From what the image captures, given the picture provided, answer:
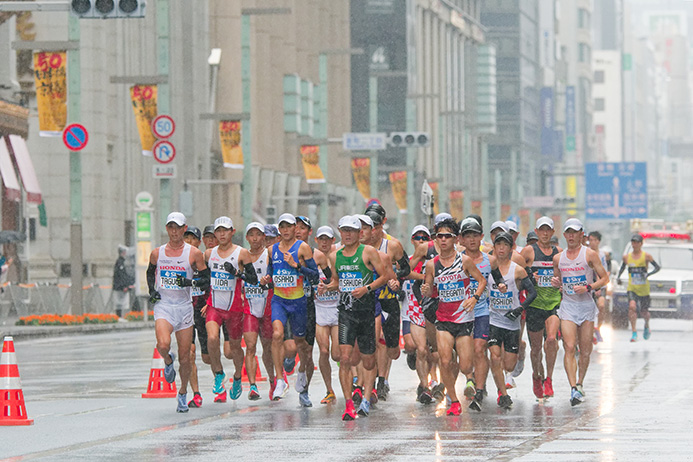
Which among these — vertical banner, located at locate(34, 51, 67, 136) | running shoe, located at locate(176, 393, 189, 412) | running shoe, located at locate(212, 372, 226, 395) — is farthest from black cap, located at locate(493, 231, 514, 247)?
vertical banner, located at locate(34, 51, 67, 136)

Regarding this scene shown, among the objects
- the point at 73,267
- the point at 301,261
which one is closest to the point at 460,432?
the point at 301,261

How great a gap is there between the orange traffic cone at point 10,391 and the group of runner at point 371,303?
158cm

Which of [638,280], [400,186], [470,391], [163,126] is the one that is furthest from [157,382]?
[400,186]

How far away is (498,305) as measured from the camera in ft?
54.1

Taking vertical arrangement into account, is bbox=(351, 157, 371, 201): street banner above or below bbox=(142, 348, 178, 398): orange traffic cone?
above

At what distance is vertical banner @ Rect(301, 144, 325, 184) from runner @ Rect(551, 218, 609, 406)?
141 feet

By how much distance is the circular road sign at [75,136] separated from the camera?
35.2m

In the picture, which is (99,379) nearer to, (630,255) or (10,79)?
(630,255)

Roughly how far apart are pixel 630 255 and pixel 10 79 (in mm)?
22547

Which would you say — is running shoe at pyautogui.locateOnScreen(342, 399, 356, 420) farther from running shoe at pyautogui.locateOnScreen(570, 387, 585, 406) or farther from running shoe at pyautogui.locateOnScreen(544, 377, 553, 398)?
running shoe at pyautogui.locateOnScreen(544, 377, 553, 398)

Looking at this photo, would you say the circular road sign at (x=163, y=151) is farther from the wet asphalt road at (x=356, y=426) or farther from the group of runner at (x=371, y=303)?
the group of runner at (x=371, y=303)

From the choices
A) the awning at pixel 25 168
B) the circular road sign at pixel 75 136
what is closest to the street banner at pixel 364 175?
the awning at pixel 25 168

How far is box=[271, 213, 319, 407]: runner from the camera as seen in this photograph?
53.8 feet

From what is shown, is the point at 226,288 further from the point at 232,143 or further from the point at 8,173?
the point at 232,143
